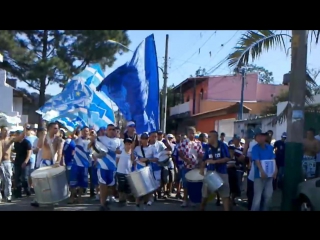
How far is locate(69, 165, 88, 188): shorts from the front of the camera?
499 inches

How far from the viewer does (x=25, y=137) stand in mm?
13281

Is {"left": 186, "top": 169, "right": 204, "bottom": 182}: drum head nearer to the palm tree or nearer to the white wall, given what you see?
the palm tree

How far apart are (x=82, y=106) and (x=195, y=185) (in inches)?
298

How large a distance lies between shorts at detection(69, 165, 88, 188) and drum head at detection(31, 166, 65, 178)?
6.85 ft

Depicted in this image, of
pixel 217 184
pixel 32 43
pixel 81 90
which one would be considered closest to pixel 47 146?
pixel 217 184

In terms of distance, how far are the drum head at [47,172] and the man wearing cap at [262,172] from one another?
12.3 feet

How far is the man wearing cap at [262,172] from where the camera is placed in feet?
33.5

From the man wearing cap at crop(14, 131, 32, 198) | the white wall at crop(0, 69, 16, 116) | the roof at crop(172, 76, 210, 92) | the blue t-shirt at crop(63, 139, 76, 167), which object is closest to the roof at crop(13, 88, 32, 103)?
the white wall at crop(0, 69, 16, 116)

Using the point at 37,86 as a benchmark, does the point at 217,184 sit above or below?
below
